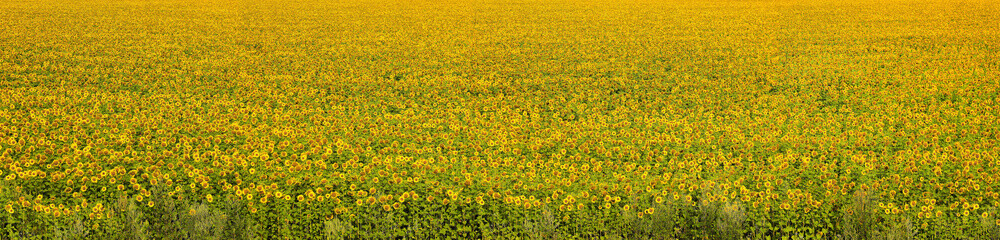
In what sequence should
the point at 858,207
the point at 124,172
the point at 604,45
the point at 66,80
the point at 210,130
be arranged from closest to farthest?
the point at 858,207 < the point at 124,172 < the point at 210,130 < the point at 66,80 < the point at 604,45

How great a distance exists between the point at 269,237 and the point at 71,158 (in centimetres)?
303

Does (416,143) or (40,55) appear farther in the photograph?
(40,55)

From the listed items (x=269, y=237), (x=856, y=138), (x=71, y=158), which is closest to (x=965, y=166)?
(x=856, y=138)

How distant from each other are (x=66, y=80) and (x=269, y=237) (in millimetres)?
11363

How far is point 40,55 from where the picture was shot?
19.2m

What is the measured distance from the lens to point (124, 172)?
26.0 ft

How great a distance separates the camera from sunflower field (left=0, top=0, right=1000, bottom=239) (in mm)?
7023

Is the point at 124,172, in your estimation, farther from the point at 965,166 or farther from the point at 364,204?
the point at 965,166

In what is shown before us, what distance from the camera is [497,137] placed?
397 inches

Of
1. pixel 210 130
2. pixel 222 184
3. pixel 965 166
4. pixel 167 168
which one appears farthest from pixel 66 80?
pixel 965 166

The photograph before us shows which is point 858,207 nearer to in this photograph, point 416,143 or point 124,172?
point 416,143

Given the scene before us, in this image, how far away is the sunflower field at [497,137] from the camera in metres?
7.02

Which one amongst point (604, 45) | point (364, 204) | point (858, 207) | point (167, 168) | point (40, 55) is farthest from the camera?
point (604, 45)

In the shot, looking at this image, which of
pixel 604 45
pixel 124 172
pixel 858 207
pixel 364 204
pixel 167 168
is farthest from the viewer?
pixel 604 45
